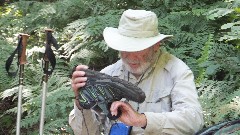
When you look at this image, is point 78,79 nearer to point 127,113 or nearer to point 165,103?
point 127,113

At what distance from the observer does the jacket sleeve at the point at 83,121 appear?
261cm

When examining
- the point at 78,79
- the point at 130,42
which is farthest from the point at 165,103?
the point at 78,79

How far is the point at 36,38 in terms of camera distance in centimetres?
634

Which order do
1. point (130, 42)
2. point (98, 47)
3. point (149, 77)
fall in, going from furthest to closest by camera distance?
point (98, 47), point (149, 77), point (130, 42)

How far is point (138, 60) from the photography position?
106 inches

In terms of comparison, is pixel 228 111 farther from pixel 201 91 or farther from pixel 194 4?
pixel 194 4

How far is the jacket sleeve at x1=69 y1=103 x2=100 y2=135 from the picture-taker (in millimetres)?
2611

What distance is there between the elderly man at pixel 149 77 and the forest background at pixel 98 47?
34.1 inches

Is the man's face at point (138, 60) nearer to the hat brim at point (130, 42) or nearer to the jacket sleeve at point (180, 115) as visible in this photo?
the hat brim at point (130, 42)

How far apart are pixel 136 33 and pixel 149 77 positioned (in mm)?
321

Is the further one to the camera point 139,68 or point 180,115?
point 139,68

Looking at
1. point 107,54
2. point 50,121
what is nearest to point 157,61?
point 50,121

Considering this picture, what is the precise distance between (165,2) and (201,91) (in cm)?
177

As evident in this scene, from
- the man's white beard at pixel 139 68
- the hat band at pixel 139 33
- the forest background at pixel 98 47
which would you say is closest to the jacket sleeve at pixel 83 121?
the man's white beard at pixel 139 68
